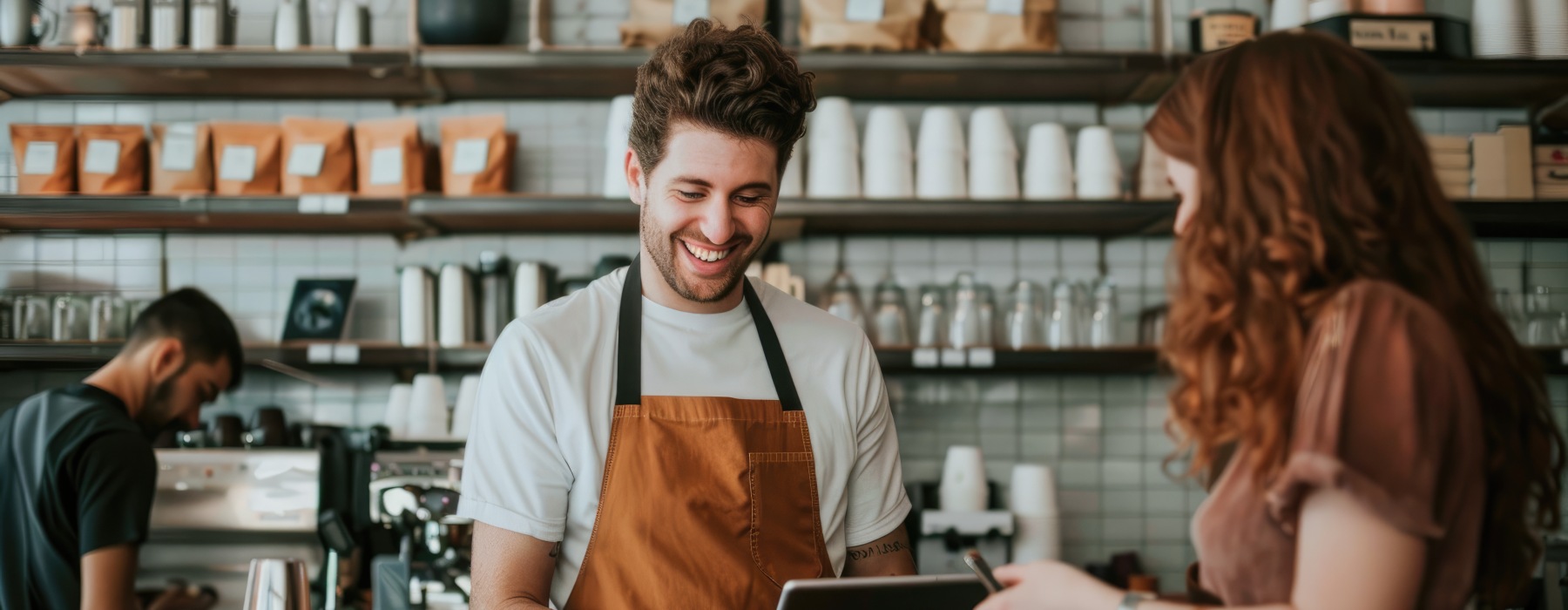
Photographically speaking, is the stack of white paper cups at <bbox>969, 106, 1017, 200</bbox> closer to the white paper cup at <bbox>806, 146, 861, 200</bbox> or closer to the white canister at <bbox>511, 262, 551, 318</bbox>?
the white paper cup at <bbox>806, 146, 861, 200</bbox>

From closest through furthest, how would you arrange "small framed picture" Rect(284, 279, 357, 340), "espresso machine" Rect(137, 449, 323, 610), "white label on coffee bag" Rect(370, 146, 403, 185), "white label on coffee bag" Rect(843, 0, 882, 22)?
1. "espresso machine" Rect(137, 449, 323, 610)
2. "white label on coffee bag" Rect(843, 0, 882, 22)
3. "white label on coffee bag" Rect(370, 146, 403, 185)
4. "small framed picture" Rect(284, 279, 357, 340)

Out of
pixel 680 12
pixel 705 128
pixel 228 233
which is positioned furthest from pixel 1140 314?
pixel 228 233

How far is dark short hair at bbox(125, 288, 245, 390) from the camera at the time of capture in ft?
8.84

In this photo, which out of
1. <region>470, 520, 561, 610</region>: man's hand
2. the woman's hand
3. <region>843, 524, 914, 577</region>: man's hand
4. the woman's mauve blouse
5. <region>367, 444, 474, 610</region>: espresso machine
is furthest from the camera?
<region>367, 444, 474, 610</region>: espresso machine

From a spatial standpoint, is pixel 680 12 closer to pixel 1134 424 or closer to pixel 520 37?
pixel 520 37

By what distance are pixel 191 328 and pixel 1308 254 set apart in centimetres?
256

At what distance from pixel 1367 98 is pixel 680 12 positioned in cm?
252

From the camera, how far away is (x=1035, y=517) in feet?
11.2

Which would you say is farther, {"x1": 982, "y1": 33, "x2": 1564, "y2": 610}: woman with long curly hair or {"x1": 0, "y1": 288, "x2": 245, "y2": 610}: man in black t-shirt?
{"x1": 0, "y1": 288, "x2": 245, "y2": 610}: man in black t-shirt

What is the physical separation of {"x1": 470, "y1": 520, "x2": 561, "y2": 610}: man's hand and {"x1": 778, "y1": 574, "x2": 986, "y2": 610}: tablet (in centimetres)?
44

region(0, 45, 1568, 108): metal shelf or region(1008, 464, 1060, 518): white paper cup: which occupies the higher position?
region(0, 45, 1568, 108): metal shelf

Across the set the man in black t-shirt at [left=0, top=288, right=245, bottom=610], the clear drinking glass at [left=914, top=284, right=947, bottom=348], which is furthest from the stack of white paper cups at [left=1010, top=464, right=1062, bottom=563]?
the man in black t-shirt at [left=0, top=288, right=245, bottom=610]

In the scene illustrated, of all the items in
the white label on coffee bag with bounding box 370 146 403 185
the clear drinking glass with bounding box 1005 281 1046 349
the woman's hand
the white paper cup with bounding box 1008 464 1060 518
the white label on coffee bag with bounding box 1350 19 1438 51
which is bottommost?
the white paper cup with bounding box 1008 464 1060 518

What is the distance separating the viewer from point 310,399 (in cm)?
376
